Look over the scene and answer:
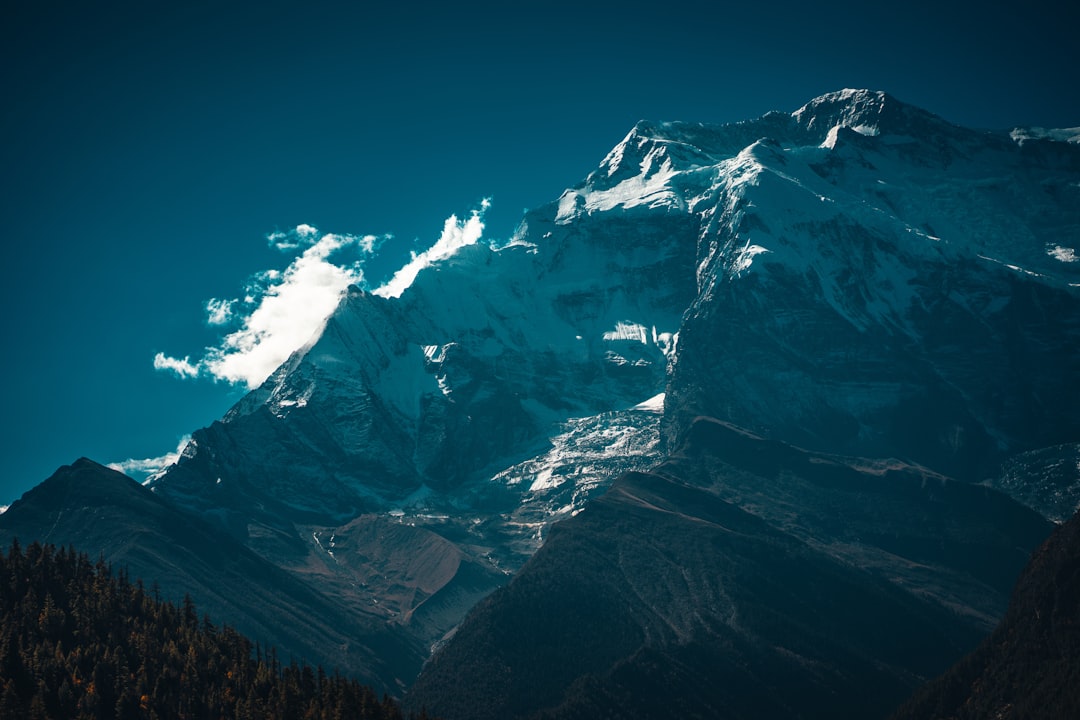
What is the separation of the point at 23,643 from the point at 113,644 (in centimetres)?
1575

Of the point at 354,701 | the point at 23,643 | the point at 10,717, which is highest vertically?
the point at 23,643

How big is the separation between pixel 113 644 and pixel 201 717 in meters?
30.8

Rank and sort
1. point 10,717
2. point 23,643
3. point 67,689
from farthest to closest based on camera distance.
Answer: point 23,643 → point 67,689 → point 10,717

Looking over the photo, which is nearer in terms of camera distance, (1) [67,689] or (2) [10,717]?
(2) [10,717]

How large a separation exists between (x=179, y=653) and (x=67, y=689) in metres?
25.5

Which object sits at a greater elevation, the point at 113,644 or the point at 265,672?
the point at 113,644

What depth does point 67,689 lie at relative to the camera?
175250 mm

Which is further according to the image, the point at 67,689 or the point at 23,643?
the point at 23,643

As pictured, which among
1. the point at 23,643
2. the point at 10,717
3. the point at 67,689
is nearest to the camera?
the point at 10,717

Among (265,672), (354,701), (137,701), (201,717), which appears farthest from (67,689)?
(354,701)

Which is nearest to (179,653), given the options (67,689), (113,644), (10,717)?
(113,644)

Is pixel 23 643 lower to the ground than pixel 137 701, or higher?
higher

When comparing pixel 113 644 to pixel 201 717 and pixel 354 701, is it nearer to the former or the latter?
pixel 201 717

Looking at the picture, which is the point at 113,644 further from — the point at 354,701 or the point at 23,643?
the point at 354,701
